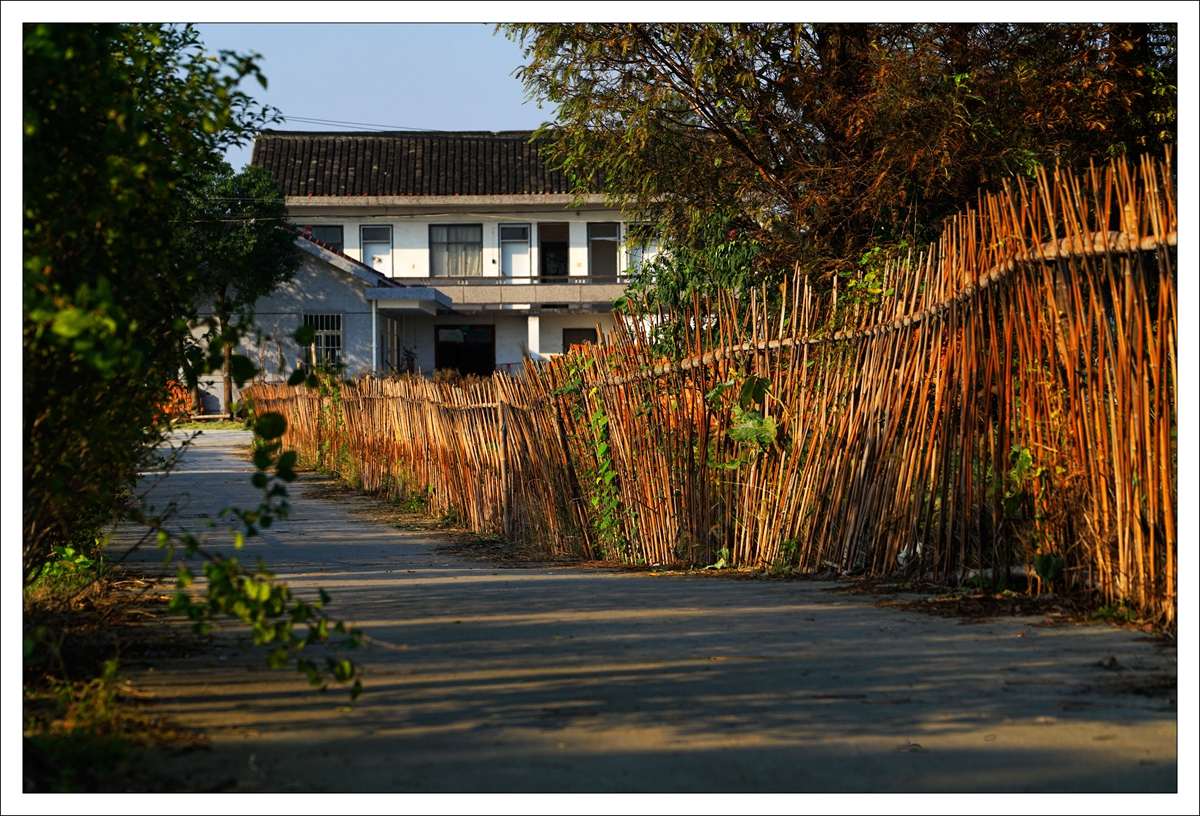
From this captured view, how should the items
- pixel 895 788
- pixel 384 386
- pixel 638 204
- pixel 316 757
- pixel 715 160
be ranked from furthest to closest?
pixel 384 386 → pixel 638 204 → pixel 715 160 → pixel 316 757 → pixel 895 788

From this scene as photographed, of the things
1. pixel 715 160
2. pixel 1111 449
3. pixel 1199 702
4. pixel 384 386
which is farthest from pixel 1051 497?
pixel 384 386

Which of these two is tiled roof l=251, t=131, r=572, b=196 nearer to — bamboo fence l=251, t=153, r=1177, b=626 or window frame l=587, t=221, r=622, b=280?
window frame l=587, t=221, r=622, b=280

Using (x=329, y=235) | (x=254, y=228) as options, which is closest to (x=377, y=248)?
(x=329, y=235)

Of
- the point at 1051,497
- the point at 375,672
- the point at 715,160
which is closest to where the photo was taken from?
the point at 375,672

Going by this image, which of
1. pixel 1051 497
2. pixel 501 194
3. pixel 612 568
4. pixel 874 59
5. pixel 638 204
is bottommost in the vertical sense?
pixel 612 568

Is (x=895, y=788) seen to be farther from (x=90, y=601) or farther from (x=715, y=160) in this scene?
(x=715, y=160)

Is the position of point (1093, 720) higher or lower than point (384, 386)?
lower

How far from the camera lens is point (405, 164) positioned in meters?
32.1

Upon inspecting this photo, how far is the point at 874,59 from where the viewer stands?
1030cm

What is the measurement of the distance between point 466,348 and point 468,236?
117 inches

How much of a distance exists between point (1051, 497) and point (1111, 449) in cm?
47

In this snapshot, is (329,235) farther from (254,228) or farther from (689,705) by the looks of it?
(689,705)

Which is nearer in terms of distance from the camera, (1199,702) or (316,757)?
(316,757)

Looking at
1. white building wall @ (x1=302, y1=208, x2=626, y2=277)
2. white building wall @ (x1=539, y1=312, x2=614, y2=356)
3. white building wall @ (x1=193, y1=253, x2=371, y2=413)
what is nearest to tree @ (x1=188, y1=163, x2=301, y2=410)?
white building wall @ (x1=193, y1=253, x2=371, y2=413)
